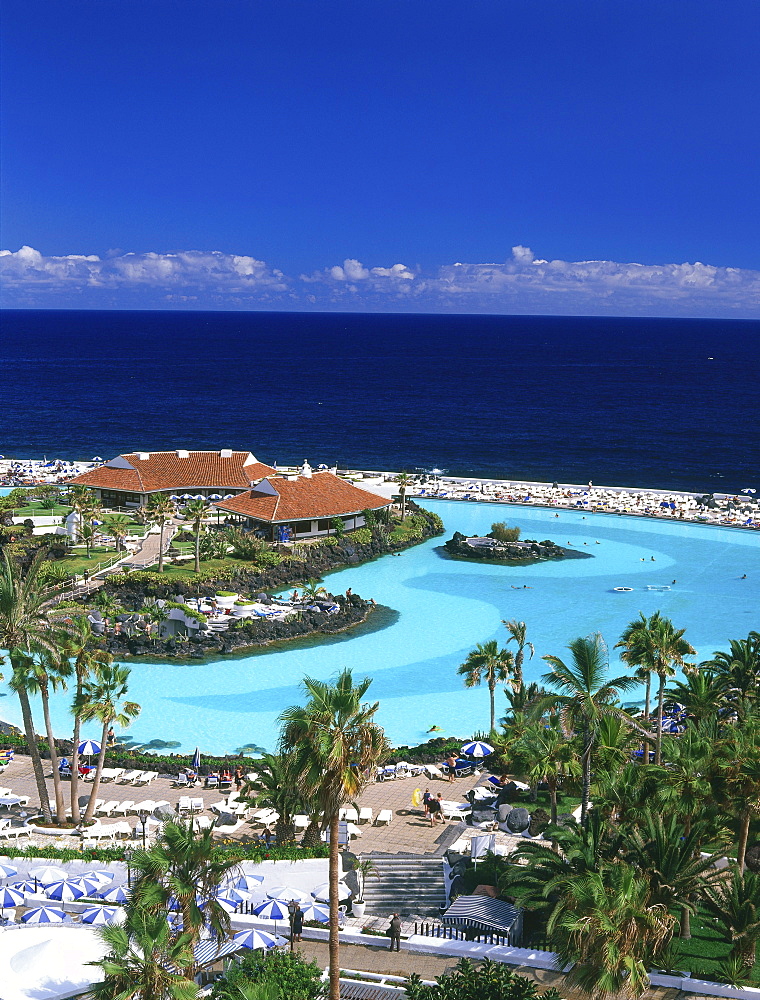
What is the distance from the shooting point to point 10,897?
1803 cm

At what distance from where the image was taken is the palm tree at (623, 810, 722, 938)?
14750mm

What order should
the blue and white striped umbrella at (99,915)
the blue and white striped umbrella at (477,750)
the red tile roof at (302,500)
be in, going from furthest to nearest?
the red tile roof at (302,500), the blue and white striped umbrella at (477,750), the blue and white striped umbrella at (99,915)

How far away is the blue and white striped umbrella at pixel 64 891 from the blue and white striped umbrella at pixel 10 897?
48cm

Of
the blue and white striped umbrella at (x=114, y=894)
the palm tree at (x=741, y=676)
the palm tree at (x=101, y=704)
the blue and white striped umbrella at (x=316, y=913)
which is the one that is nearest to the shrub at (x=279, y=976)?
the blue and white striped umbrella at (x=316, y=913)

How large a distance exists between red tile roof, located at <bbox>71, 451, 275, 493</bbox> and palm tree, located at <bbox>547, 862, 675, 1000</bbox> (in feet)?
140

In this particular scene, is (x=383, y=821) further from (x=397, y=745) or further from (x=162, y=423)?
(x=162, y=423)

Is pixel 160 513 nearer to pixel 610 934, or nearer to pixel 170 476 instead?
pixel 170 476

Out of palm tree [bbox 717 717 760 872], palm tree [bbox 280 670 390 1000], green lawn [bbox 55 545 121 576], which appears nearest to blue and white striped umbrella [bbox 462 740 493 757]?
palm tree [bbox 717 717 760 872]

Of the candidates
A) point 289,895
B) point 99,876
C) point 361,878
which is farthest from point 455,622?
point 99,876

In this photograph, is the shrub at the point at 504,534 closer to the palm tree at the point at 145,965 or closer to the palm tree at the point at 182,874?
the palm tree at the point at 182,874

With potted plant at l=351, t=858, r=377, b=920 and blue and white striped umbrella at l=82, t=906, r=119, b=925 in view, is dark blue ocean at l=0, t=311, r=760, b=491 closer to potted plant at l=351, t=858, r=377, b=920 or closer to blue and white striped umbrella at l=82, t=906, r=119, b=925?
potted plant at l=351, t=858, r=377, b=920

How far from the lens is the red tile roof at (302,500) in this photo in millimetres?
47625

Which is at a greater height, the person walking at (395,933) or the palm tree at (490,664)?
the palm tree at (490,664)

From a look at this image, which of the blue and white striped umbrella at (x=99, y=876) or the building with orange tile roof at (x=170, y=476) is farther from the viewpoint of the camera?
the building with orange tile roof at (x=170, y=476)
